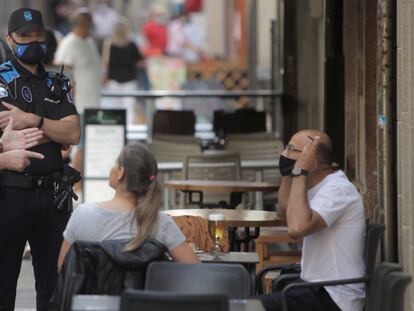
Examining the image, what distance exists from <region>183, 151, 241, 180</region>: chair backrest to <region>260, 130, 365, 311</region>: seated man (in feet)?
18.6

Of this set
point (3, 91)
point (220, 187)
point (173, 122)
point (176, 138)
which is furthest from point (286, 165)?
point (173, 122)

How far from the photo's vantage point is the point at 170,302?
5258mm

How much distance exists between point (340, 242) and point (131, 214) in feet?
4.19

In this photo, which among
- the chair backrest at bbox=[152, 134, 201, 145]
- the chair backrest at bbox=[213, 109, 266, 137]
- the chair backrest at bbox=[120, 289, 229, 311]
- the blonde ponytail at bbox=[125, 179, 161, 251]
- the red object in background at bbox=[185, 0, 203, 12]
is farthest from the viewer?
the red object in background at bbox=[185, 0, 203, 12]

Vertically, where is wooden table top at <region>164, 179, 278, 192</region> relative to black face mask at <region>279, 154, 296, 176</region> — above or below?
below

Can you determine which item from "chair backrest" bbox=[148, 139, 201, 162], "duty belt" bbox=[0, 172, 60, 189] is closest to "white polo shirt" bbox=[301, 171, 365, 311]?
"duty belt" bbox=[0, 172, 60, 189]

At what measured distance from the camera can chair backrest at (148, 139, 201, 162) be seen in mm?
14453

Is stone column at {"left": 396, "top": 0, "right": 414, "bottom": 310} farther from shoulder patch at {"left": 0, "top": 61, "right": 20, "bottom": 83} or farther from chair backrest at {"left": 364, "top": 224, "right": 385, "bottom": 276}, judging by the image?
shoulder patch at {"left": 0, "top": 61, "right": 20, "bottom": 83}

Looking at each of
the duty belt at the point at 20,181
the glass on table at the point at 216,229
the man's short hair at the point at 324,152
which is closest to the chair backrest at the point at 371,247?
the man's short hair at the point at 324,152

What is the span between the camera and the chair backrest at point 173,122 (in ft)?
53.1

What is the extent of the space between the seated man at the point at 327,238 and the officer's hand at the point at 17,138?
1.37m

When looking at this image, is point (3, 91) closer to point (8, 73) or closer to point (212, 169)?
point (8, 73)

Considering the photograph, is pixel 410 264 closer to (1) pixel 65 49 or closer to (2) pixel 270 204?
(2) pixel 270 204

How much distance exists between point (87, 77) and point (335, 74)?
19.0 feet
